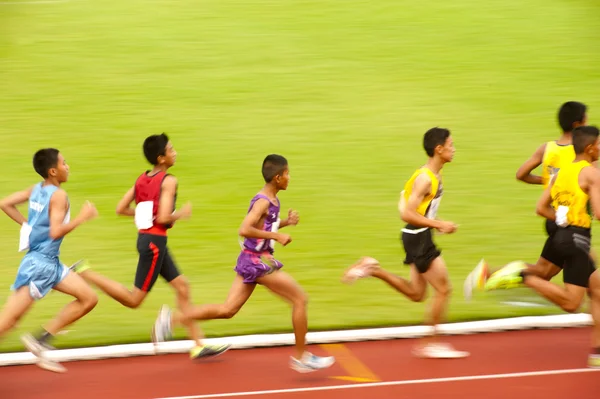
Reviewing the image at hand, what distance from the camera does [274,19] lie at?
21781mm

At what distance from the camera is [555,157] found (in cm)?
926

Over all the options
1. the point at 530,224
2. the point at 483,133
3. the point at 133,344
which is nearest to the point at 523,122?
the point at 483,133

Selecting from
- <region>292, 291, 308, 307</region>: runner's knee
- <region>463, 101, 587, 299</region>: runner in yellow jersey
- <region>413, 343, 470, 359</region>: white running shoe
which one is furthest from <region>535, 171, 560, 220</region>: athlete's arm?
<region>292, 291, 308, 307</region>: runner's knee

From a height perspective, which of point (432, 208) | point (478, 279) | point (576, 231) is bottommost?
point (478, 279)

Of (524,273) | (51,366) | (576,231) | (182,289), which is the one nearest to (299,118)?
(182,289)

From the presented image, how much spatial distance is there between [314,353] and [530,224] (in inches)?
210

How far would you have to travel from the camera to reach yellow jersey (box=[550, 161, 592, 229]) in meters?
8.56

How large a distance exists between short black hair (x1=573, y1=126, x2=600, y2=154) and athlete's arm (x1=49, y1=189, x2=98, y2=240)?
4.07 metres

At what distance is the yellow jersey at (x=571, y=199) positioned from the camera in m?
8.56

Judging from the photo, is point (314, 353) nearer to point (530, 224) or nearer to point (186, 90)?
point (530, 224)

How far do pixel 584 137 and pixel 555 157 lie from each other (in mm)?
764

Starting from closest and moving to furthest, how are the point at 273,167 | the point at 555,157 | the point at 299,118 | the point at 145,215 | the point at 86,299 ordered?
1. the point at 273,167
2. the point at 86,299
3. the point at 145,215
4. the point at 555,157
5. the point at 299,118

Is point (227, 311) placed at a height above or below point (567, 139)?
below

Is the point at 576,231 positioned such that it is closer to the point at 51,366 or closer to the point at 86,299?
the point at 86,299
